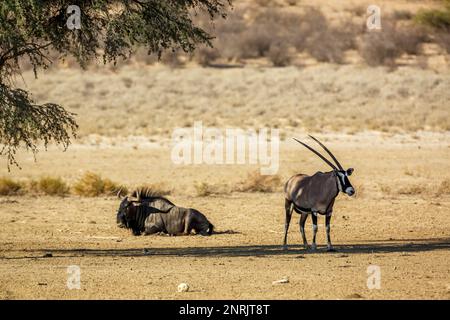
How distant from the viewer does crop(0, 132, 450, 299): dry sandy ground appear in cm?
1262

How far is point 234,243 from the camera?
55.5 ft

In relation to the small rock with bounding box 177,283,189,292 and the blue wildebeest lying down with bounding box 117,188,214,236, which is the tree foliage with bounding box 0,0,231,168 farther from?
the small rock with bounding box 177,283,189,292

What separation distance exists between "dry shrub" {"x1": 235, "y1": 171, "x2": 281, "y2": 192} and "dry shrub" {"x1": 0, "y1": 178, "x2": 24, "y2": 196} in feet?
16.9

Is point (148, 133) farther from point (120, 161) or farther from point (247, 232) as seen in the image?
point (247, 232)

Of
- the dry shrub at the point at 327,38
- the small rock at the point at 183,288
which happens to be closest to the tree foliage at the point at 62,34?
the small rock at the point at 183,288

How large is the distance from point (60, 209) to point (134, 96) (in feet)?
69.8

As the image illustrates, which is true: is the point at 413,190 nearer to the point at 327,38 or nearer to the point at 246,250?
the point at 246,250

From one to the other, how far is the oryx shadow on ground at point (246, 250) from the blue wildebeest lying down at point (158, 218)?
117cm

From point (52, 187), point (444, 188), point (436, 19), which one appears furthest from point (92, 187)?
point (436, 19)

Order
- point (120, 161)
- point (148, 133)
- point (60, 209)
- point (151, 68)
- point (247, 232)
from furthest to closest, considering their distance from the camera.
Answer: point (151, 68)
point (148, 133)
point (120, 161)
point (60, 209)
point (247, 232)

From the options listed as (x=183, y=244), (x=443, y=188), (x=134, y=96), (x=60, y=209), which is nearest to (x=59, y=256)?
(x=183, y=244)

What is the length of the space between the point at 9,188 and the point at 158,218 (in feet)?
22.0

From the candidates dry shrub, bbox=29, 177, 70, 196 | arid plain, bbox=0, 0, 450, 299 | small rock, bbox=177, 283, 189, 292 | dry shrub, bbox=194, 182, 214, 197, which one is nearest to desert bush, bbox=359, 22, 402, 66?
arid plain, bbox=0, 0, 450, 299
